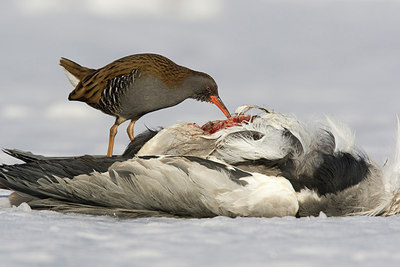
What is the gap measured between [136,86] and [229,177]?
3.40 m

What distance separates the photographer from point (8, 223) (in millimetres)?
3566

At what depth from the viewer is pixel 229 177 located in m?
4.11

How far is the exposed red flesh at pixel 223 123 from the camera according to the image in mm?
4898

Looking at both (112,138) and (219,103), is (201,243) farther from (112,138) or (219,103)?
(219,103)

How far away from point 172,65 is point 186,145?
2869 millimetres

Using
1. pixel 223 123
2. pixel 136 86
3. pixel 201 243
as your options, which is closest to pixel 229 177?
pixel 223 123

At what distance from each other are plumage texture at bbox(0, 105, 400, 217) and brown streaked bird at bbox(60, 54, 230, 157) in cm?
230

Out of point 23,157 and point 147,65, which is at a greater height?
point 147,65

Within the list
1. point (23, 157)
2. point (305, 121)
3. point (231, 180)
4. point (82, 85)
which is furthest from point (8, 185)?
point (82, 85)

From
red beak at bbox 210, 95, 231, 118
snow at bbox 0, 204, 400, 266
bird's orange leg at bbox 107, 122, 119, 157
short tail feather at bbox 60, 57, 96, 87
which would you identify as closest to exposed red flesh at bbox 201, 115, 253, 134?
snow at bbox 0, 204, 400, 266

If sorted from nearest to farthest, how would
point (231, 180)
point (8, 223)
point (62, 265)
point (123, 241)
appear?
1. point (62, 265)
2. point (123, 241)
3. point (8, 223)
4. point (231, 180)

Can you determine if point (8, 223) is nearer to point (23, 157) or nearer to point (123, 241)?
point (123, 241)

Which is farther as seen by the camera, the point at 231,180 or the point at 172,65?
the point at 172,65

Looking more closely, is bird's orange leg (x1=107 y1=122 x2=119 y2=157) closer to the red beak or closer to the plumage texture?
the red beak
